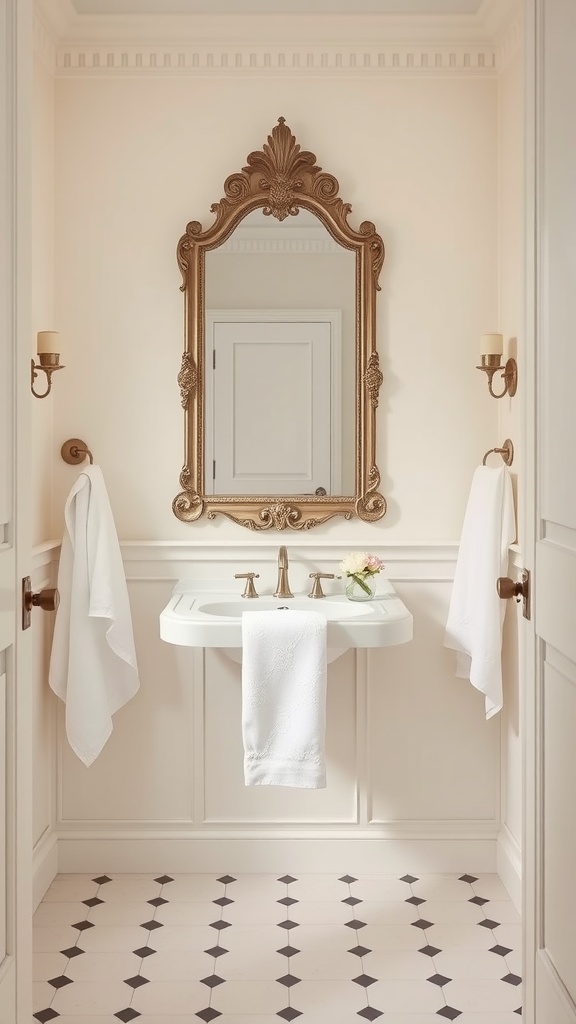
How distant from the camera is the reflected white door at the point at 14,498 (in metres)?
1.70

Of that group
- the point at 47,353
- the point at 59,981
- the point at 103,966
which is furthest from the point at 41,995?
the point at 47,353

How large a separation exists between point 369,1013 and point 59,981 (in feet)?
2.69

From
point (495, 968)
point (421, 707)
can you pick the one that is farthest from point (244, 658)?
point (495, 968)

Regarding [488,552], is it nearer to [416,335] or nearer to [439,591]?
[439,591]

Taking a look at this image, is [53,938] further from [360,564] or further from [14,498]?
[14,498]

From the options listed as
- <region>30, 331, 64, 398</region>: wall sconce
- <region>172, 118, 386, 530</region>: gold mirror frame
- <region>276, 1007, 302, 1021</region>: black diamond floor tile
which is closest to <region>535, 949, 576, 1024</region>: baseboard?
<region>276, 1007, 302, 1021</region>: black diamond floor tile

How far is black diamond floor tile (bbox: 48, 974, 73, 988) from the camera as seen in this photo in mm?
2561

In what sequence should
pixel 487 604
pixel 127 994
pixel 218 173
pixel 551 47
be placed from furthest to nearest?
1. pixel 218 173
2. pixel 487 604
3. pixel 127 994
4. pixel 551 47

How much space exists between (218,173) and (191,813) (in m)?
2.13

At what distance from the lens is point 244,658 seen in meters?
2.74

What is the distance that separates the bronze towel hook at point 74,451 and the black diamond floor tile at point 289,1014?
5.75 feet

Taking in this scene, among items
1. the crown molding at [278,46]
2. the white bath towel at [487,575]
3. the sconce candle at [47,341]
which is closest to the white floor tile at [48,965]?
the white bath towel at [487,575]

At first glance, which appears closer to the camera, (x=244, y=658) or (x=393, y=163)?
(x=244, y=658)

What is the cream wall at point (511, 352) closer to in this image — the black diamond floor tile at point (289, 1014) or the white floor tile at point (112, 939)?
the black diamond floor tile at point (289, 1014)
